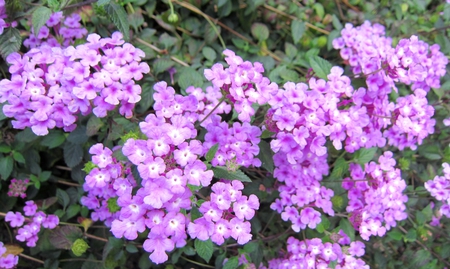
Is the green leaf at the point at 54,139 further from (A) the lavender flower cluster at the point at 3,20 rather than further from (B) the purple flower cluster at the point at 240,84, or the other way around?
(B) the purple flower cluster at the point at 240,84

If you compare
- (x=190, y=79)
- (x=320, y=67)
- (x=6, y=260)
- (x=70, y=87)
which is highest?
(x=320, y=67)

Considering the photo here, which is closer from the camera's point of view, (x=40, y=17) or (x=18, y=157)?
(x=40, y=17)

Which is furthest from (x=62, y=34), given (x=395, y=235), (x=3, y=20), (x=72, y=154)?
(x=395, y=235)

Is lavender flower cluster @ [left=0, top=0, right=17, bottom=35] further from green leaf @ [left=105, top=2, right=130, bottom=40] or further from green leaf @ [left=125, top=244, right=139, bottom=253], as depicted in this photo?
green leaf @ [left=125, top=244, right=139, bottom=253]

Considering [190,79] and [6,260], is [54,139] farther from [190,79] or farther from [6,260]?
[190,79]

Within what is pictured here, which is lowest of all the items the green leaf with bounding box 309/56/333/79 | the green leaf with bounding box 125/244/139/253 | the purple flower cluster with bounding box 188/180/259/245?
the green leaf with bounding box 125/244/139/253

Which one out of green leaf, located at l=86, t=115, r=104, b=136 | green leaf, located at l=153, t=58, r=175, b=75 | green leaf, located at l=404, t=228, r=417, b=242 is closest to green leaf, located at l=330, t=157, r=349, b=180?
green leaf, located at l=404, t=228, r=417, b=242
